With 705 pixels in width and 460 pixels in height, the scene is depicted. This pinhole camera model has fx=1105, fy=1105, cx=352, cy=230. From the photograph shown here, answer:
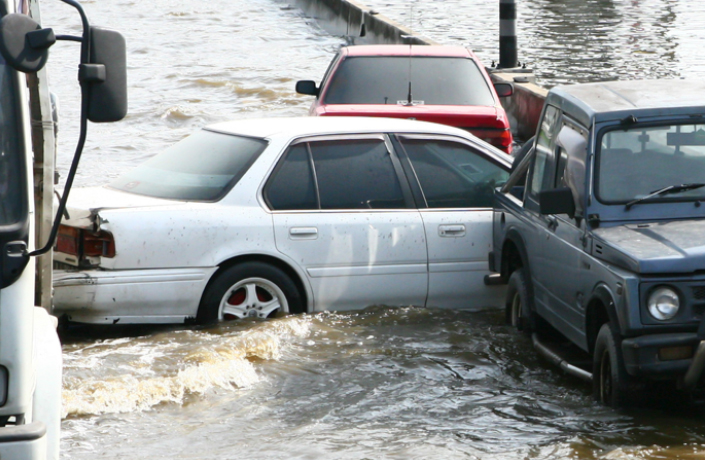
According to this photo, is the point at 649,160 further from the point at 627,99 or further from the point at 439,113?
the point at 439,113

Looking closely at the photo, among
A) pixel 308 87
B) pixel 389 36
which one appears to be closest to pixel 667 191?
pixel 308 87


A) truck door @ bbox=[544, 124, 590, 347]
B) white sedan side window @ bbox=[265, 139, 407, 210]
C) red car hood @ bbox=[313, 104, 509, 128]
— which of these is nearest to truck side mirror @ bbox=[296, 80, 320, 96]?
red car hood @ bbox=[313, 104, 509, 128]

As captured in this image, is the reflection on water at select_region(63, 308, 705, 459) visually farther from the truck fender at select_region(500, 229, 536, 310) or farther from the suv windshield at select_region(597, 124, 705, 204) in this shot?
the suv windshield at select_region(597, 124, 705, 204)

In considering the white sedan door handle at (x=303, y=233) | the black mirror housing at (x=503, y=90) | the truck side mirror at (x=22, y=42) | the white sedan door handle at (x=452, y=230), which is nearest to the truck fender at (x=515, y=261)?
the white sedan door handle at (x=452, y=230)

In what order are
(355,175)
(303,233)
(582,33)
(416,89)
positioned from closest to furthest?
(303,233) < (355,175) < (416,89) < (582,33)

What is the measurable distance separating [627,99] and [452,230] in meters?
1.67

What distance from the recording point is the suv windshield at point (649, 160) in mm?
6059

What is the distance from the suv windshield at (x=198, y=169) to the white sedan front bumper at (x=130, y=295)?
1.90ft

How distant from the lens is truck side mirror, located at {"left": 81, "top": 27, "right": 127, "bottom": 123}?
3.89m

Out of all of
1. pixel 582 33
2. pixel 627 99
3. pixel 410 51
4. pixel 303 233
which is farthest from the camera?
pixel 582 33

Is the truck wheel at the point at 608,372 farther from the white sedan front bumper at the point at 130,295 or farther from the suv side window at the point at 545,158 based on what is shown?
the white sedan front bumper at the point at 130,295

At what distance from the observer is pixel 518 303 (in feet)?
24.1

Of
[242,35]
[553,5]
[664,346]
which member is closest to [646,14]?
[553,5]

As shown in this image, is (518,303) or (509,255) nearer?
(518,303)
